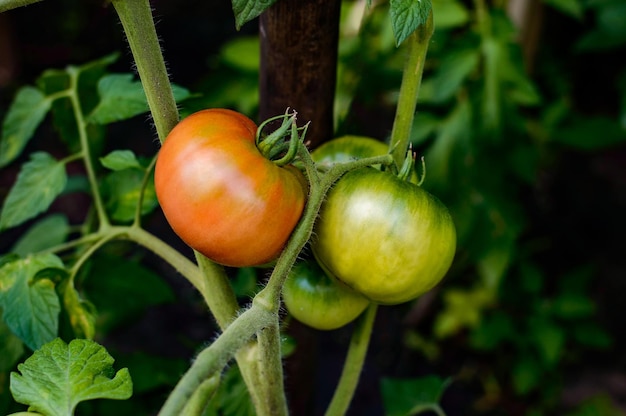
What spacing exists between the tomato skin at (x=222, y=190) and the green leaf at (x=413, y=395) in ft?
1.55

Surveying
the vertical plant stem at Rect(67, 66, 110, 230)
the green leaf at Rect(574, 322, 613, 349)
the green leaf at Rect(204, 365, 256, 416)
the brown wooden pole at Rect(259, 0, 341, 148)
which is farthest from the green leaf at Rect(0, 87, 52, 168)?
the green leaf at Rect(574, 322, 613, 349)

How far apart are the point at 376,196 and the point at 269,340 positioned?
6.5 inches

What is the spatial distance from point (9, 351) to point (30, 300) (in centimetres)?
13

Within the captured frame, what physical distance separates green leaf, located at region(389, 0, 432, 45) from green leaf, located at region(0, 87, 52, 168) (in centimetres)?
55

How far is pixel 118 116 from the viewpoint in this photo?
82 cm

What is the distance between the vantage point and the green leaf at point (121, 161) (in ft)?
2.53

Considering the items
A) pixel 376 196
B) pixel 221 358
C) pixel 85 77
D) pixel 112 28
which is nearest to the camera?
pixel 221 358

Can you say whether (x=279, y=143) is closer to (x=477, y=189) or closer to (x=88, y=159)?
(x=88, y=159)

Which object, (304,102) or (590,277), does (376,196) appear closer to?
(304,102)

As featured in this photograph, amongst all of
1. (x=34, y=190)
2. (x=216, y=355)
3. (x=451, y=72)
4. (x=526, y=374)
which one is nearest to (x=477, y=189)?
(x=451, y=72)

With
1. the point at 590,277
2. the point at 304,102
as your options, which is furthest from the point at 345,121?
the point at 590,277

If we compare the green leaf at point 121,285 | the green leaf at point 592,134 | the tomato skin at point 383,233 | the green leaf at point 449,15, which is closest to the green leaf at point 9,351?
the green leaf at point 121,285

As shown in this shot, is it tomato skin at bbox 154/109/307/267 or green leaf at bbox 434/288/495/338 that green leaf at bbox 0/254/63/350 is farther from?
green leaf at bbox 434/288/495/338

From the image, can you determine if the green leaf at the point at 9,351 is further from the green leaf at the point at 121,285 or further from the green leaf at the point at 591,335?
the green leaf at the point at 591,335
